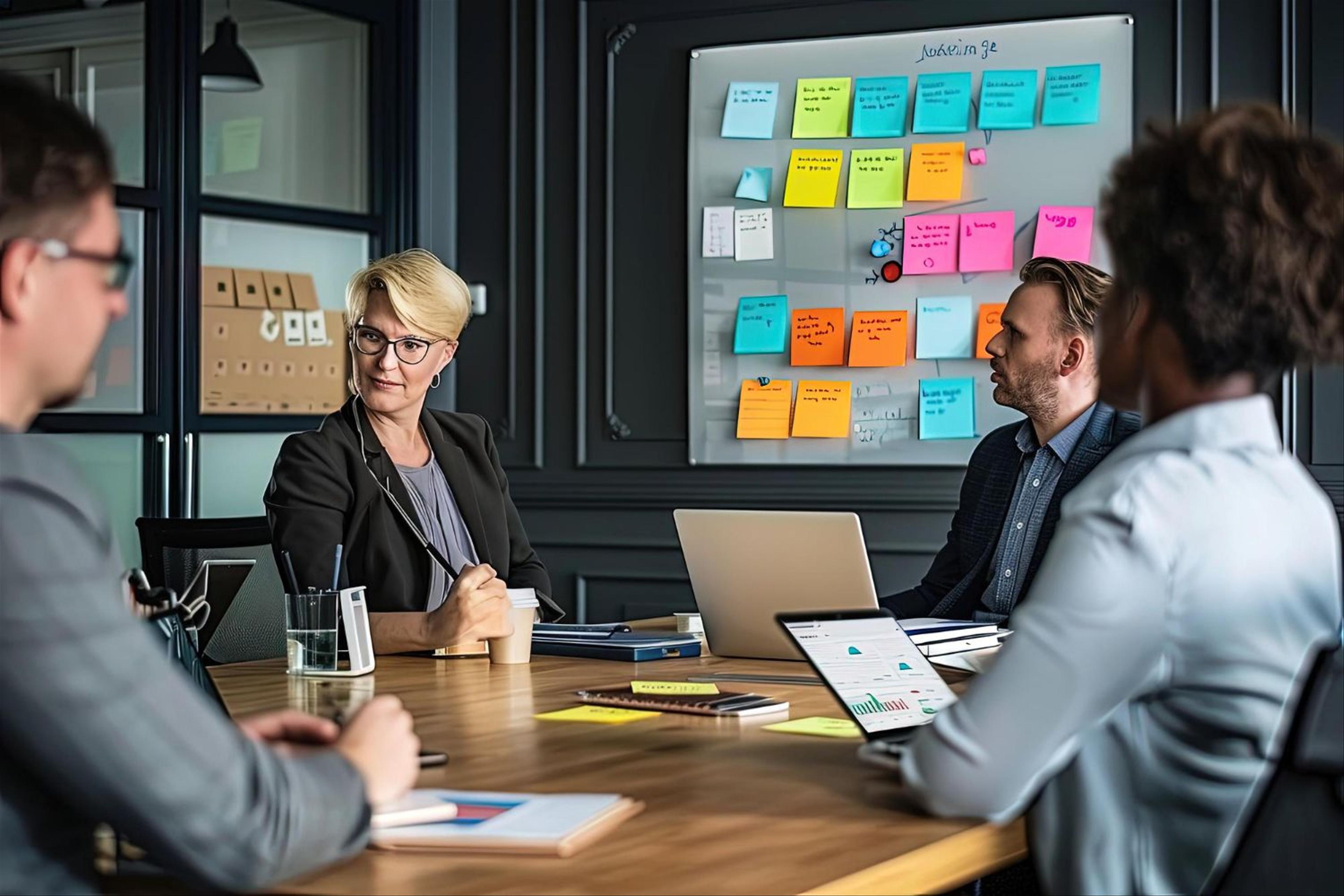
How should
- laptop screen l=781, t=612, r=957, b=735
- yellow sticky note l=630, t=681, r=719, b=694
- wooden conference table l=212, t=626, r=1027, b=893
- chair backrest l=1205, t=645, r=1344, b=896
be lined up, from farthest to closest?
1. yellow sticky note l=630, t=681, r=719, b=694
2. laptop screen l=781, t=612, r=957, b=735
3. wooden conference table l=212, t=626, r=1027, b=893
4. chair backrest l=1205, t=645, r=1344, b=896

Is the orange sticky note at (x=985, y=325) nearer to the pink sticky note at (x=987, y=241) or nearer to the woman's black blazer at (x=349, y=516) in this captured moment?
the pink sticky note at (x=987, y=241)

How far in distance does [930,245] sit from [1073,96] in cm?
53

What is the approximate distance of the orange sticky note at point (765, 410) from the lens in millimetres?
4352

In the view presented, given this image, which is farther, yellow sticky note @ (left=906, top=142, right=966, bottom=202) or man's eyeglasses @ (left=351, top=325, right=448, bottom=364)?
yellow sticky note @ (left=906, top=142, right=966, bottom=202)

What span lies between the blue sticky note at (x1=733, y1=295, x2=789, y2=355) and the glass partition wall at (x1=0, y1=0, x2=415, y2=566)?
3.87 feet

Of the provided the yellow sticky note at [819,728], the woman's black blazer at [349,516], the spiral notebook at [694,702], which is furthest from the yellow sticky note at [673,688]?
the woman's black blazer at [349,516]

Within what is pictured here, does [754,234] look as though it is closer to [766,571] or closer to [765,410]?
[765,410]

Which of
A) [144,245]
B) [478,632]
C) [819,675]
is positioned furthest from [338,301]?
[819,675]

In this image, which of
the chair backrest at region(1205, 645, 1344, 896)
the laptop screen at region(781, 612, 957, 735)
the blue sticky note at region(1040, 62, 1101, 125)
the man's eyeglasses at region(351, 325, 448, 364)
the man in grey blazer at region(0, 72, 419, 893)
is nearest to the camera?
the man in grey blazer at region(0, 72, 419, 893)

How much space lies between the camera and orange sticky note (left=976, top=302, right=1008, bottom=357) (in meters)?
4.12

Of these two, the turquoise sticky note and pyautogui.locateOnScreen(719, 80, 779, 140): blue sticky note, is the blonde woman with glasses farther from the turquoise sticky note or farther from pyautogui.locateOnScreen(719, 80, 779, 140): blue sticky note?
pyautogui.locateOnScreen(719, 80, 779, 140): blue sticky note

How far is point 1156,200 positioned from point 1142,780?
0.47 m

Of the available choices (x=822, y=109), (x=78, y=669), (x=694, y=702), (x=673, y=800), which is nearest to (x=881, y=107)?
(x=822, y=109)

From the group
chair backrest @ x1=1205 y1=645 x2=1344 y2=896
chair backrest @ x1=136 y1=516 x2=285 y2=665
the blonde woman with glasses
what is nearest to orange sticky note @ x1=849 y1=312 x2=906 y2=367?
the blonde woman with glasses
